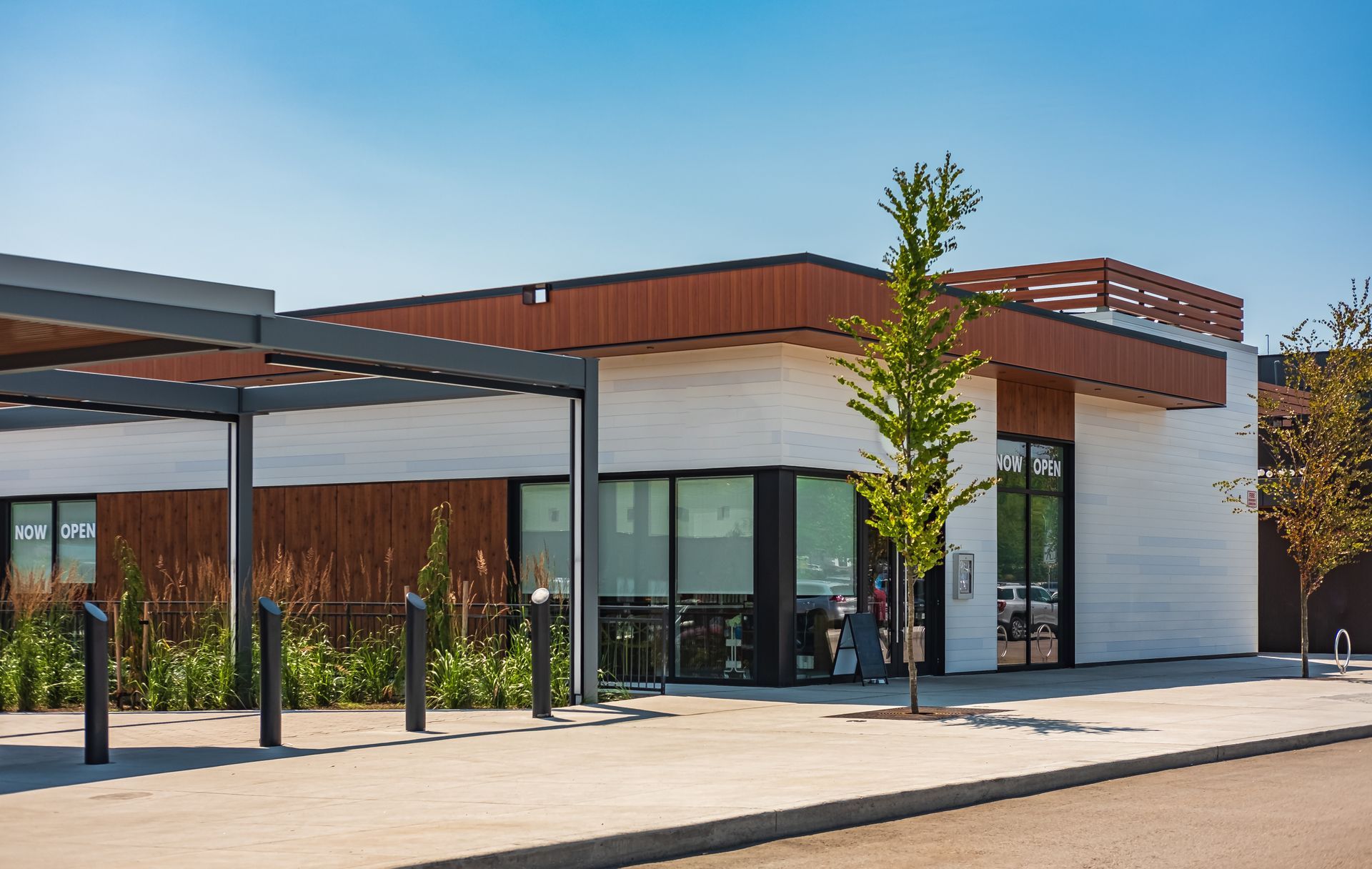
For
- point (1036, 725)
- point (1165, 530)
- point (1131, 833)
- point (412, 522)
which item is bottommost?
point (1036, 725)

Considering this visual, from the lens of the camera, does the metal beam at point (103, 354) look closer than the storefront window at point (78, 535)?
Yes

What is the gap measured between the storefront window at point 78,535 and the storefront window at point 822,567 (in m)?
13.2

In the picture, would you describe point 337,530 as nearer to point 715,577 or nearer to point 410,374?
point 715,577

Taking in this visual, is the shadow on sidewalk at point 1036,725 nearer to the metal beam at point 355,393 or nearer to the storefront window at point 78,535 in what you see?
the metal beam at point 355,393

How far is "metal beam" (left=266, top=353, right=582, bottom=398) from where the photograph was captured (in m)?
14.5

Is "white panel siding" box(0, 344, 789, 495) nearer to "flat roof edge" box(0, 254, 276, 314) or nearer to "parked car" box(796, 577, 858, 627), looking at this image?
"parked car" box(796, 577, 858, 627)

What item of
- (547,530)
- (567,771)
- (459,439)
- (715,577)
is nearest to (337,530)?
(459,439)

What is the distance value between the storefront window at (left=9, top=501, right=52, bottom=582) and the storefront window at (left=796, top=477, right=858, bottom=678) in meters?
14.3

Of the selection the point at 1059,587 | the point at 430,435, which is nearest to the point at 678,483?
the point at 430,435

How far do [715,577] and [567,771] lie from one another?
9214 millimetres

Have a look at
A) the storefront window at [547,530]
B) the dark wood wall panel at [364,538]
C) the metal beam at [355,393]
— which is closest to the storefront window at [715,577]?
the storefront window at [547,530]

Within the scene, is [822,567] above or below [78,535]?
below

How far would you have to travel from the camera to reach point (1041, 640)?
84.9 feet

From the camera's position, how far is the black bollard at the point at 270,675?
1314 cm
